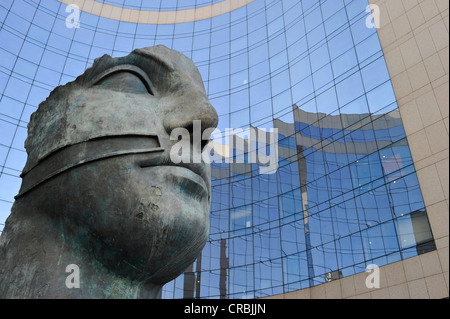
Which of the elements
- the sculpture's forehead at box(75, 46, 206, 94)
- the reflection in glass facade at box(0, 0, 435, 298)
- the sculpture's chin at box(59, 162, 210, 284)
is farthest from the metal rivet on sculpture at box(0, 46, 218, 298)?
the reflection in glass facade at box(0, 0, 435, 298)

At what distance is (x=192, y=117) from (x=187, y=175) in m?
0.37

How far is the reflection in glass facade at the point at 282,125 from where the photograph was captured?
1733 cm

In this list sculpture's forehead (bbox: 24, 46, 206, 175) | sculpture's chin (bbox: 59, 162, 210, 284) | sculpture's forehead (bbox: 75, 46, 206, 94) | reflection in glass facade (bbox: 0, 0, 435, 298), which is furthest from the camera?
reflection in glass facade (bbox: 0, 0, 435, 298)

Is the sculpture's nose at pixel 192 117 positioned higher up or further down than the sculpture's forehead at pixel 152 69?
further down

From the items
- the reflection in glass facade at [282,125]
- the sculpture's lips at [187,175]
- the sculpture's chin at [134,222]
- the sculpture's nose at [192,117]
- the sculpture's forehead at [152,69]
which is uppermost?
the reflection in glass facade at [282,125]

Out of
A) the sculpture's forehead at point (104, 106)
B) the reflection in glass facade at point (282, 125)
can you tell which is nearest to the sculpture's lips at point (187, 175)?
the sculpture's forehead at point (104, 106)

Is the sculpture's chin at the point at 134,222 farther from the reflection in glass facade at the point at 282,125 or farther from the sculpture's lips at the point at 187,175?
A: the reflection in glass facade at the point at 282,125

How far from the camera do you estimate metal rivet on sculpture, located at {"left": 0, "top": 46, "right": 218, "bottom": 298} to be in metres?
2.08

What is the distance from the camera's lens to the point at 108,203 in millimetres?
2090

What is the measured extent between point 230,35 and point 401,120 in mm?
13231

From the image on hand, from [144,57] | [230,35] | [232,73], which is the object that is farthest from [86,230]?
[230,35]

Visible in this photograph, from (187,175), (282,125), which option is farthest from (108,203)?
(282,125)

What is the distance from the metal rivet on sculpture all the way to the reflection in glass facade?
14942 millimetres

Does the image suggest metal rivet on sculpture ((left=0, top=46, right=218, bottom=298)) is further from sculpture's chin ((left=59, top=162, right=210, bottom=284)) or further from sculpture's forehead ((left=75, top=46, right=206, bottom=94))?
sculpture's forehead ((left=75, top=46, right=206, bottom=94))
